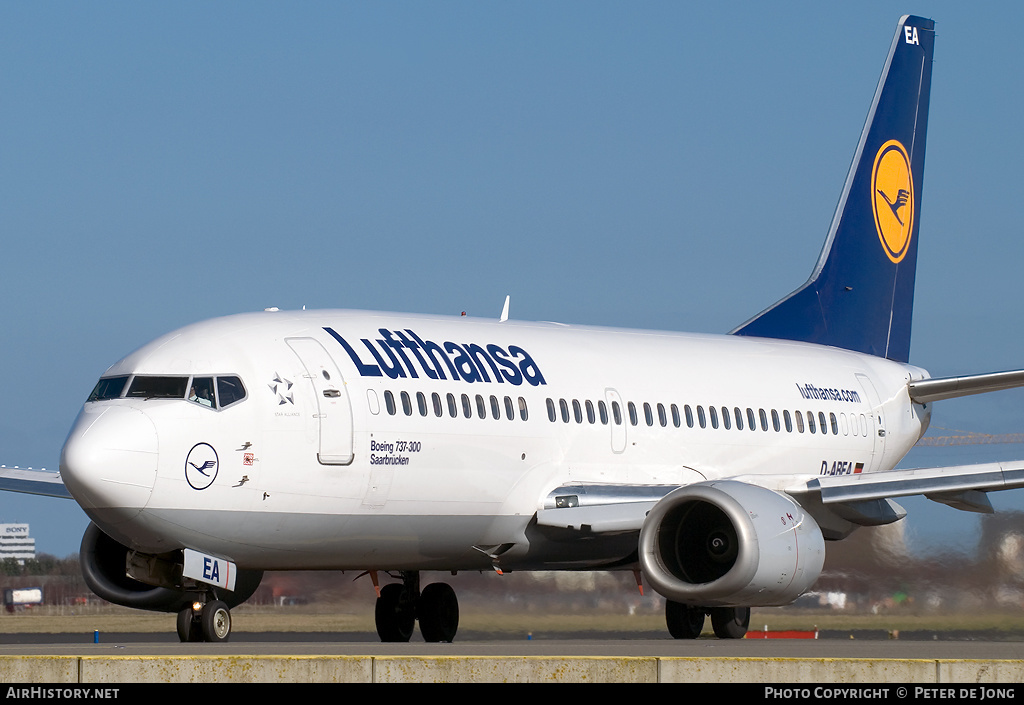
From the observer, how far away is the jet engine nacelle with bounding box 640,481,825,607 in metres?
15.2

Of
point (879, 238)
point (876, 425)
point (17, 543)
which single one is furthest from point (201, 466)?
point (879, 238)

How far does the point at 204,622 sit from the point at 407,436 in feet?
8.54

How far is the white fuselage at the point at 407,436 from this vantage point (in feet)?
45.0

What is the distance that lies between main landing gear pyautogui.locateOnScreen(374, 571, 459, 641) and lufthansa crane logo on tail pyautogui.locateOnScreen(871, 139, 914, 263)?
914 cm

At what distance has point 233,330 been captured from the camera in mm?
14812

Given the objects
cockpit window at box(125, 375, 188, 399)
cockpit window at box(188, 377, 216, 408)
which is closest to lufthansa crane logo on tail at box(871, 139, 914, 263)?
cockpit window at box(188, 377, 216, 408)

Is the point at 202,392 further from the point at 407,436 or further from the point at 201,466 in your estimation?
the point at 407,436

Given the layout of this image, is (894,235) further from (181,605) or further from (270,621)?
(181,605)

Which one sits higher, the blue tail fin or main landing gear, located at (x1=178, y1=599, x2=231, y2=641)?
the blue tail fin

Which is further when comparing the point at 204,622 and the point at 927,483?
the point at 927,483

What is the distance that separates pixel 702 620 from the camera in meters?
Answer: 19.2

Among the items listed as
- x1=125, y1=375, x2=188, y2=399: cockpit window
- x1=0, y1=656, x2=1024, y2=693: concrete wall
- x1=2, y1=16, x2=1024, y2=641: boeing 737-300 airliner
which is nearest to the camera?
x1=0, y1=656, x2=1024, y2=693: concrete wall

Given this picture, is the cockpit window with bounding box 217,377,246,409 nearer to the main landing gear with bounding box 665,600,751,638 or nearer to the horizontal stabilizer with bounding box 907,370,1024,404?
the main landing gear with bounding box 665,600,751,638
